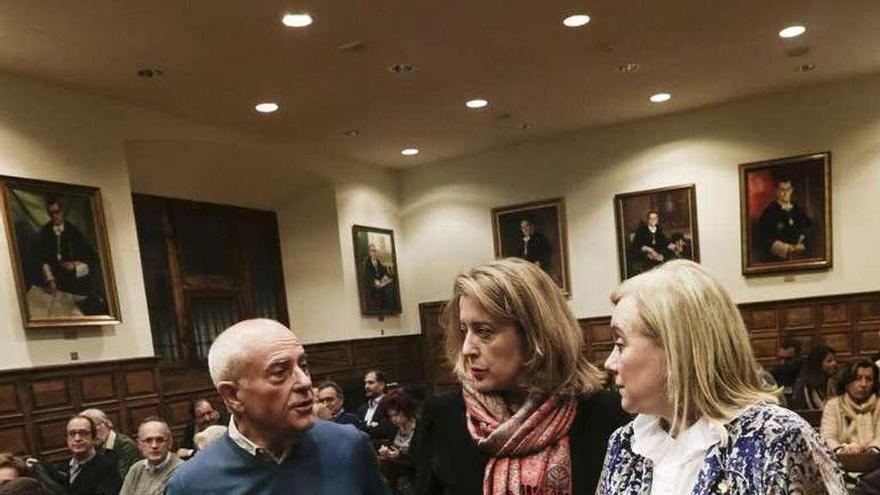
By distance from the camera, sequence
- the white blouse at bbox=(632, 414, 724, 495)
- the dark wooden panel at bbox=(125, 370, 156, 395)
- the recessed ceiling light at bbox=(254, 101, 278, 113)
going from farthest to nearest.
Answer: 1. the recessed ceiling light at bbox=(254, 101, 278, 113)
2. the dark wooden panel at bbox=(125, 370, 156, 395)
3. the white blouse at bbox=(632, 414, 724, 495)

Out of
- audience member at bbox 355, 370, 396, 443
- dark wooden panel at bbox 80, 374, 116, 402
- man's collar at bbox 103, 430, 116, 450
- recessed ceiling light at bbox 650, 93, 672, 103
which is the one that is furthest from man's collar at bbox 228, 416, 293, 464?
recessed ceiling light at bbox 650, 93, 672, 103

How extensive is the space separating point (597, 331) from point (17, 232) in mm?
8999

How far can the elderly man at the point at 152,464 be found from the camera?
17.3 feet

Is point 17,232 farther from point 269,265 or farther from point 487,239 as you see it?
point 487,239

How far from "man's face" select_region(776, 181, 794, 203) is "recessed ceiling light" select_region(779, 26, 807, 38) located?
3.36 meters

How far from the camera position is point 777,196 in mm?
11508

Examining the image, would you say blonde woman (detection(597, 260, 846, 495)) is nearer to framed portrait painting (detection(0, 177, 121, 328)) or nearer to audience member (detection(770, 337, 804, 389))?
framed portrait painting (detection(0, 177, 121, 328))

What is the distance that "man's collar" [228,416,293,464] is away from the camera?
1.97 metres

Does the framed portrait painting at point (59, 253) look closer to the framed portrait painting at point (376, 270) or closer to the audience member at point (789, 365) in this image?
the framed portrait painting at point (376, 270)

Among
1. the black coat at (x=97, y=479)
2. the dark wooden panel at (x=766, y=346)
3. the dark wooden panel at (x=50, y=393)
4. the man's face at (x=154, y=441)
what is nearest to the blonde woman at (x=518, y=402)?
the man's face at (x=154, y=441)

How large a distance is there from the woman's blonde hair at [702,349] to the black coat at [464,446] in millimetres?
405

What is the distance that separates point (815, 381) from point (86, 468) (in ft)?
24.7

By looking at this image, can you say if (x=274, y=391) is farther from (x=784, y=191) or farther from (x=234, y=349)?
(x=784, y=191)

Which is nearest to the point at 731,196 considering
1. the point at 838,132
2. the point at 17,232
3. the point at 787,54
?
the point at 838,132
